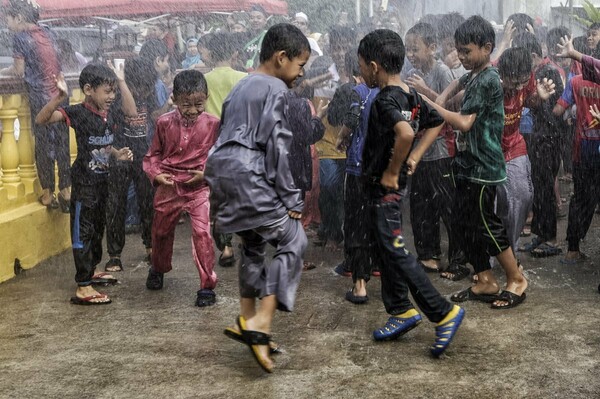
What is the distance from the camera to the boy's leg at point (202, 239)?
19.5 feet

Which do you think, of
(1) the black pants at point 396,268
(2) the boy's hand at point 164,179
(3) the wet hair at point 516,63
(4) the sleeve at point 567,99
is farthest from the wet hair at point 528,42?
(2) the boy's hand at point 164,179

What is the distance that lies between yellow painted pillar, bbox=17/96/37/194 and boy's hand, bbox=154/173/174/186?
1757 mm

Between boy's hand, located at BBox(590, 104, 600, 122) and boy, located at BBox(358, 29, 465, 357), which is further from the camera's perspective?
boy's hand, located at BBox(590, 104, 600, 122)

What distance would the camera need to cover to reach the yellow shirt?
25.2 ft

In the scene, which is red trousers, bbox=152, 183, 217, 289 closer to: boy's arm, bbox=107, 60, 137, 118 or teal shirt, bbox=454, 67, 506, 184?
boy's arm, bbox=107, 60, 137, 118

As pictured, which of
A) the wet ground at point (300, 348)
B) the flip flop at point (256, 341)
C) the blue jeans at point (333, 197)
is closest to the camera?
the wet ground at point (300, 348)

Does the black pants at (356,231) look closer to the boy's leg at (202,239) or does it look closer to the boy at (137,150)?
the boy's leg at (202,239)

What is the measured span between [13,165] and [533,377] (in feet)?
15.4

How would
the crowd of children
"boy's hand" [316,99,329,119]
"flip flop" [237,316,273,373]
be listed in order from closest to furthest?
"flip flop" [237,316,273,373], the crowd of children, "boy's hand" [316,99,329,119]

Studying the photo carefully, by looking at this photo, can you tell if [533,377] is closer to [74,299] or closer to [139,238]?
[74,299]

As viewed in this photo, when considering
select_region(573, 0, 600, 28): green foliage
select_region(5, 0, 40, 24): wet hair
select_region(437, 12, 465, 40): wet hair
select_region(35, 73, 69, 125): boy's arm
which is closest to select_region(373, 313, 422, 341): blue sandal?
select_region(35, 73, 69, 125): boy's arm

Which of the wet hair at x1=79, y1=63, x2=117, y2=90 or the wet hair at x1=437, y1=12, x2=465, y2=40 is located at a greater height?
the wet hair at x1=437, y1=12, x2=465, y2=40

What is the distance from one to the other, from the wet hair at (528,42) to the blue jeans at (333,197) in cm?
190

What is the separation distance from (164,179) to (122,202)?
4.93ft
